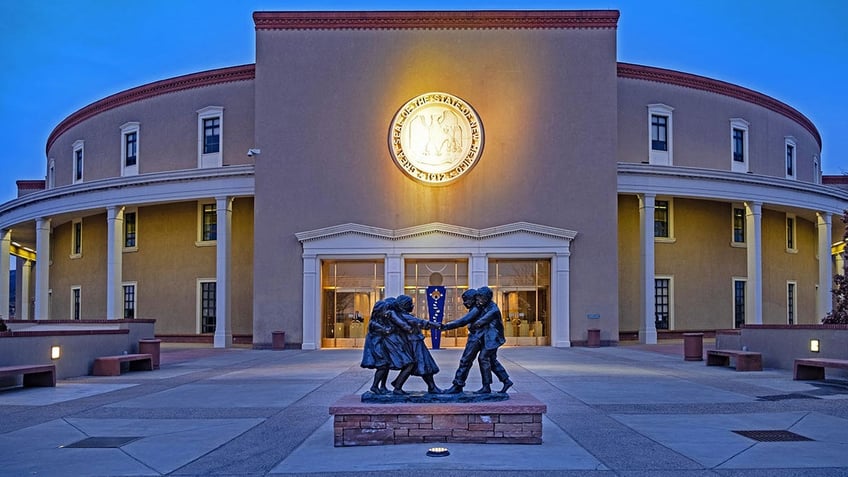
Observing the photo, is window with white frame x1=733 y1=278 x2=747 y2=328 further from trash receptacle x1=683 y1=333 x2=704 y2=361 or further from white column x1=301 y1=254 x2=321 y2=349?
white column x1=301 y1=254 x2=321 y2=349

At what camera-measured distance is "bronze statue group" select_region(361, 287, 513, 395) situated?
35.3ft

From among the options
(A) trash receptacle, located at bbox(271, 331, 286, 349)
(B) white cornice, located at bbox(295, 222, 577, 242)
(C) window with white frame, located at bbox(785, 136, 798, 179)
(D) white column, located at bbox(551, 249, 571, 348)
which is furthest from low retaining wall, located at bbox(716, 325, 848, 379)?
(C) window with white frame, located at bbox(785, 136, 798, 179)

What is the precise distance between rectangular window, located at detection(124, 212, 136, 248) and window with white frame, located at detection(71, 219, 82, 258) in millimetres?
4122

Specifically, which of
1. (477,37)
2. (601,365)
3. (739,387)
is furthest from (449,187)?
(739,387)

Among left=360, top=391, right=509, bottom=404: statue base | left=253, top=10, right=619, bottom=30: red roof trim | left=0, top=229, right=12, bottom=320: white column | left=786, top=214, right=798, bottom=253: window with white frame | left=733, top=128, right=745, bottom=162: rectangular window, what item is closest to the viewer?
left=360, top=391, right=509, bottom=404: statue base

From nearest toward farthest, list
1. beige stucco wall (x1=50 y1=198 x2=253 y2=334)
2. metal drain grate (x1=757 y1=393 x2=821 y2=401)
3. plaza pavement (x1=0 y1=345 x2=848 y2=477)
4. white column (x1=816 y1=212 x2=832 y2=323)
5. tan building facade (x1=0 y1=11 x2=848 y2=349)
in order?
plaza pavement (x1=0 y1=345 x2=848 y2=477), metal drain grate (x1=757 y1=393 x2=821 y2=401), tan building facade (x1=0 y1=11 x2=848 y2=349), white column (x1=816 y1=212 x2=832 y2=323), beige stucco wall (x1=50 y1=198 x2=253 y2=334)

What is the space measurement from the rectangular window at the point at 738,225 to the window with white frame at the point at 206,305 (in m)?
25.2

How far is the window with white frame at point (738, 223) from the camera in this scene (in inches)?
1545

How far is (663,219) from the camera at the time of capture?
125 feet

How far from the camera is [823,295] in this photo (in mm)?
37719

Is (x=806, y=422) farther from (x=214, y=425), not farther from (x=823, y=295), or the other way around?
(x=823, y=295)

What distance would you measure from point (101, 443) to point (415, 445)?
4315mm

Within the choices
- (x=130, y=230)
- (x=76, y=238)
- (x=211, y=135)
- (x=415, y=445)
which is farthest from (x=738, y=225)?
(x=76, y=238)

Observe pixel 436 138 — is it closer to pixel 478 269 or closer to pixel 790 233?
pixel 478 269
